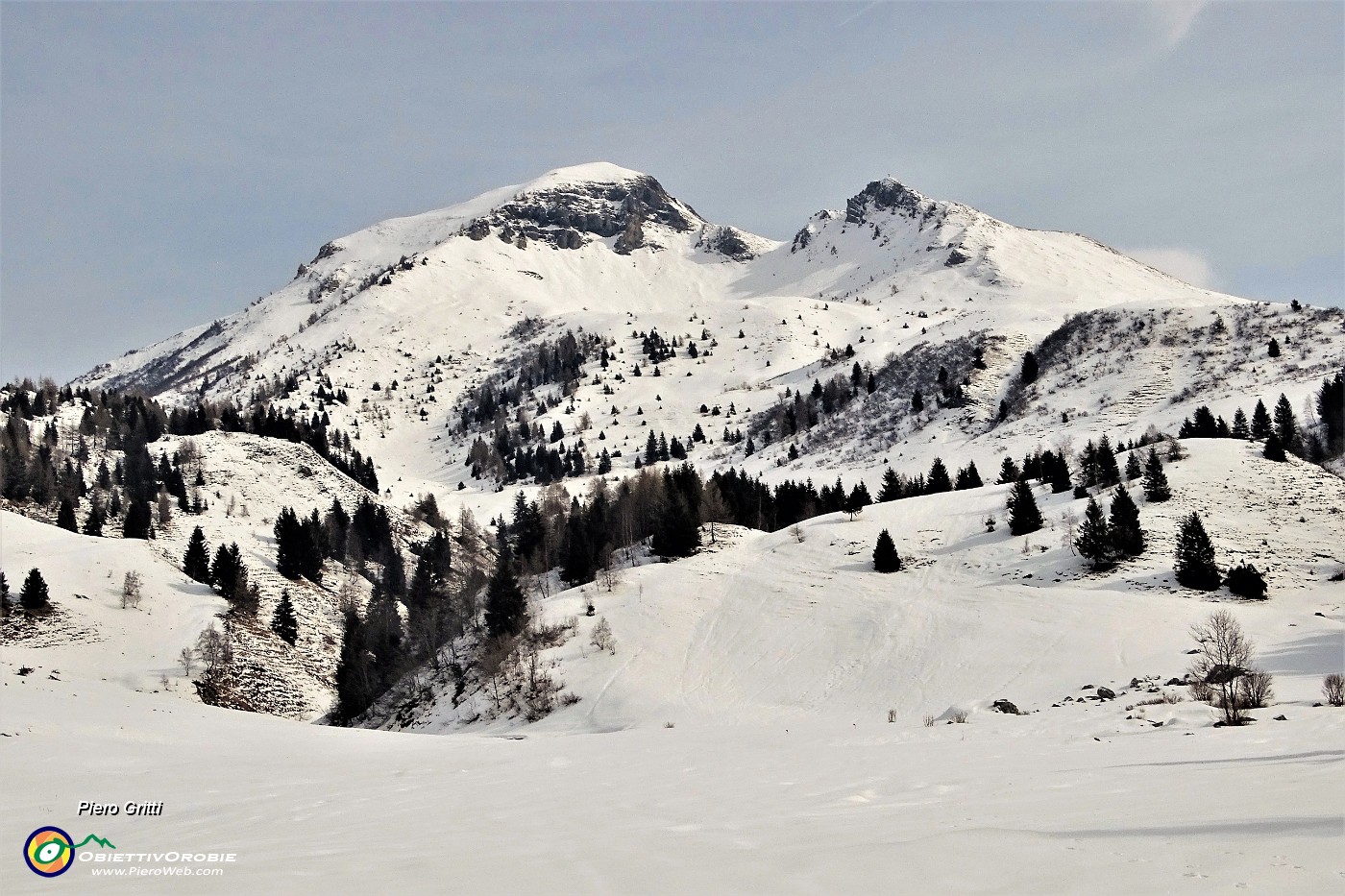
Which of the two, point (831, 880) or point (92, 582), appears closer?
point (831, 880)

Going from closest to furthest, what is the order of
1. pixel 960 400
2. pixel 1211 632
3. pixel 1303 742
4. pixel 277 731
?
pixel 1303 742 < pixel 277 731 < pixel 1211 632 < pixel 960 400

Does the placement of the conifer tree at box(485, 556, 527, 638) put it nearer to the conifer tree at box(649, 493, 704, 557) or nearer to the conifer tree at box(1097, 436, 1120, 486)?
the conifer tree at box(649, 493, 704, 557)

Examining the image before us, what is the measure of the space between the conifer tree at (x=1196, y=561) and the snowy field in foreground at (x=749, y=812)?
1114 inches

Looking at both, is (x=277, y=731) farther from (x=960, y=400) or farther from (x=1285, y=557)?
(x=960, y=400)

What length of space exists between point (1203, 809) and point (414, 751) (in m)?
25.1

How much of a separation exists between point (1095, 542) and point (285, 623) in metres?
68.5

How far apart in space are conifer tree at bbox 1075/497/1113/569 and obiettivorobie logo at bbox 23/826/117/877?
5469cm

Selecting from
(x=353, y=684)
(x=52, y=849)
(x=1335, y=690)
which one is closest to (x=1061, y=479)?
(x=1335, y=690)

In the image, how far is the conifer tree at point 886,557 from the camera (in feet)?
191

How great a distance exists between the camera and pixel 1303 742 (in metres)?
15.7

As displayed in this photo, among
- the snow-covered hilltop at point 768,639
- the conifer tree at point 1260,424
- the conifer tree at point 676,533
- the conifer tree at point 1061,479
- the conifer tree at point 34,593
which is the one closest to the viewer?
the snow-covered hilltop at point 768,639

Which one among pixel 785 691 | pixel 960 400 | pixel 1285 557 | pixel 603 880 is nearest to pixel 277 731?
pixel 785 691

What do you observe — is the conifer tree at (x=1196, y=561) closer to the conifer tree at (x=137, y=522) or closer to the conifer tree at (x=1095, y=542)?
the conifer tree at (x=1095, y=542)

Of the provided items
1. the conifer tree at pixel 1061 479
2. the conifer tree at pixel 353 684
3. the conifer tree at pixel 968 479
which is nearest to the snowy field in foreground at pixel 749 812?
the conifer tree at pixel 353 684
